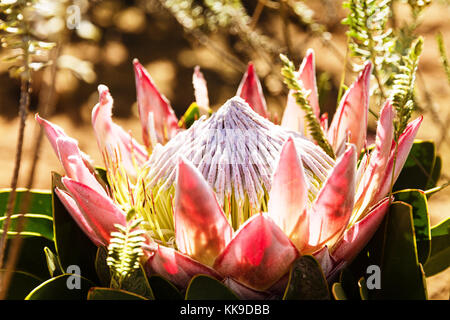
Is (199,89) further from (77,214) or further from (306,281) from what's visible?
(306,281)

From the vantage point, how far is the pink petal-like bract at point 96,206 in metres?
0.78

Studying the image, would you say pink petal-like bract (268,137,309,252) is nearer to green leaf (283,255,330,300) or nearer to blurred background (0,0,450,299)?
green leaf (283,255,330,300)

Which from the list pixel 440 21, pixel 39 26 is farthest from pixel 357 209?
pixel 440 21

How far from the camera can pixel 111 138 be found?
1.02m

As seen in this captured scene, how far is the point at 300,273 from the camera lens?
0.74 m

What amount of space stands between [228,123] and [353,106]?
0.22 metres

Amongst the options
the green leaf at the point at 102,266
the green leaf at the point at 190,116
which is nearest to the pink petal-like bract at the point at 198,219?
the green leaf at the point at 102,266

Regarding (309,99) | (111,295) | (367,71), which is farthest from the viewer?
(309,99)

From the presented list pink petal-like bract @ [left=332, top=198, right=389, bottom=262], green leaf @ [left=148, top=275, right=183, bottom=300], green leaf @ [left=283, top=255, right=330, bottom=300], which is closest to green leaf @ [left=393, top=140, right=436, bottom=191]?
pink petal-like bract @ [left=332, top=198, right=389, bottom=262]

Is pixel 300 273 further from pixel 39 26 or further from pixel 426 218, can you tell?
pixel 39 26

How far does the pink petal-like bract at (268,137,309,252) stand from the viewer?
2.34 feet

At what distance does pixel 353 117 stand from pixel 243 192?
26 cm

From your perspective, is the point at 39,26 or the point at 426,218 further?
the point at 426,218

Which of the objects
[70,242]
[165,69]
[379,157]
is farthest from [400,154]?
[165,69]
